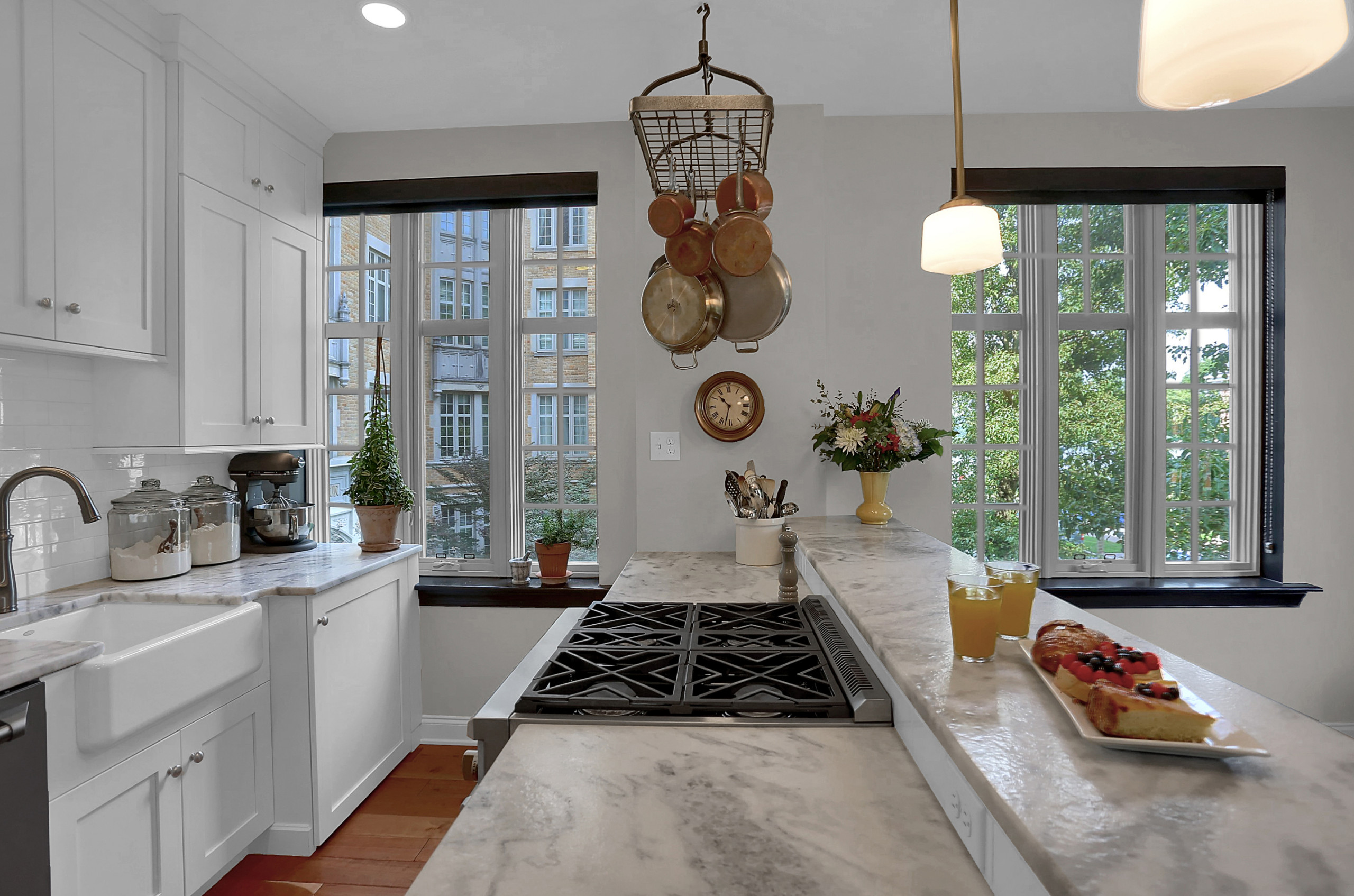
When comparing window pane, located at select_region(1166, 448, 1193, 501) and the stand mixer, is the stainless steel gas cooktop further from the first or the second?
window pane, located at select_region(1166, 448, 1193, 501)

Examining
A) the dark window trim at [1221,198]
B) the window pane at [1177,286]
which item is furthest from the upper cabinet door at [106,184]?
the window pane at [1177,286]

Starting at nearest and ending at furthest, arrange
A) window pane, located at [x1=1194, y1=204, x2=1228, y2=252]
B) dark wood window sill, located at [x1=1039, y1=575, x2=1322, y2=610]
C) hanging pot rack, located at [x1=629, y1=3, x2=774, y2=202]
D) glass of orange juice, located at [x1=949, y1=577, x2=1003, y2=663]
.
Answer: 1. glass of orange juice, located at [x1=949, y1=577, x2=1003, y2=663]
2. hanging pot rack, located at [x1=629, y1=3, x2=774, y2=202]
3. dark wood window sill, located at [x1=1039, y1=575, x2=1322, y2=610]
4. window pane, located at [x1=1194, y1=204, x2=1228, y2=252]

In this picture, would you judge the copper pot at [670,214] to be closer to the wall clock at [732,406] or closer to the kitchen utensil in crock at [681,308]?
the kitchen utensil in crock at [681,308]

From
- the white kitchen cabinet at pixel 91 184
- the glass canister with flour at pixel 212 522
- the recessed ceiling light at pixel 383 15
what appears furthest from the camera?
the glass canister with flour at pixel 212 522

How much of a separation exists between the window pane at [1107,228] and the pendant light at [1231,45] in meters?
2.83

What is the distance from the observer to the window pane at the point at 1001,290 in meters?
3.20

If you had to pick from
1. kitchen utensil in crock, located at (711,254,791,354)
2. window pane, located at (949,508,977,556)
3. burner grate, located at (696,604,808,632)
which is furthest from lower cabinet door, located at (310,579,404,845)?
window pane, located at (949,508,977,556)

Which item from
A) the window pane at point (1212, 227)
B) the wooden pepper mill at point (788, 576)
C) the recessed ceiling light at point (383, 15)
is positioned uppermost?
the recessed ceiling light at point (383, 15)

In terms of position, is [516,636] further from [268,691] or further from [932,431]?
[932,431]

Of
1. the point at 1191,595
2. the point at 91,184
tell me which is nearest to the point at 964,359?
the point at 1191,595

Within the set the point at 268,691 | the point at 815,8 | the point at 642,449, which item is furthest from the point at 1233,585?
the point at 268,691

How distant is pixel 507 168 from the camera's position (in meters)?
2.90

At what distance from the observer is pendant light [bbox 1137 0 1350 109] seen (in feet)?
2.13

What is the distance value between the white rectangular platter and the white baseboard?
269 centimetres
